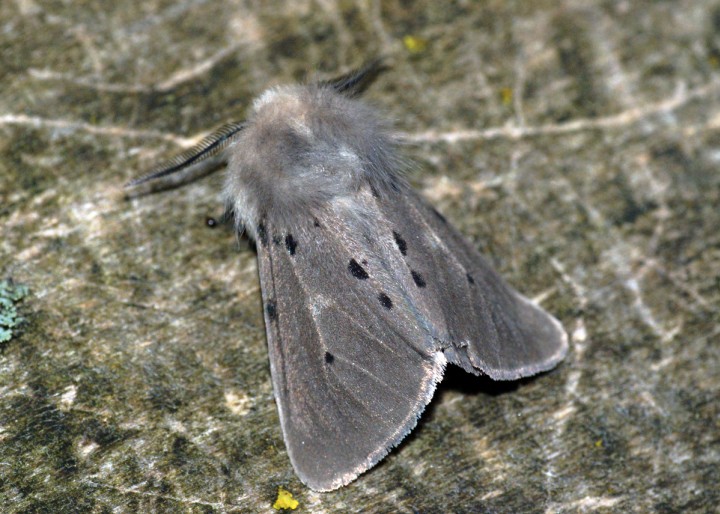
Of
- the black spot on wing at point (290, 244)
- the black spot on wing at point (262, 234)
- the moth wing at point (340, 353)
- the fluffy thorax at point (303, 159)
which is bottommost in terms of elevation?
the moth wing at point (340, 353)

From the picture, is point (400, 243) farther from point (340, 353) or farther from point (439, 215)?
point (340, 353)

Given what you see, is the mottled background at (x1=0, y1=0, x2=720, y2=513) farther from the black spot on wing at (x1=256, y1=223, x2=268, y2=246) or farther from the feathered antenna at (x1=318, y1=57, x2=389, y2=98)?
the black spot on wing at (x1=256, y1=223, x2=268, y2=246)

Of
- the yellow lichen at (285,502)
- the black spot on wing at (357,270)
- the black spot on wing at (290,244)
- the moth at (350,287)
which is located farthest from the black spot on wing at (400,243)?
the yellow lichen at (285,502)

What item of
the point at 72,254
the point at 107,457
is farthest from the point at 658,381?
the point at 72,254

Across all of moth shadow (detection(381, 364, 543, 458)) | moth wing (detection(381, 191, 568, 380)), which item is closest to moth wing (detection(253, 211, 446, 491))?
moth wing (detection(381, 191, 568, 380))

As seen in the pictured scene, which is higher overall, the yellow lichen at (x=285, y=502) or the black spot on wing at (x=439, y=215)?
the black spot on wing at (x=439, y=215)

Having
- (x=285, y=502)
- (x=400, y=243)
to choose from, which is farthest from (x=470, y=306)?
(x=285, y=502)

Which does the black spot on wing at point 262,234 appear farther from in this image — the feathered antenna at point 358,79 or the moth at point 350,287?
the feathered antenna at point 358,79
